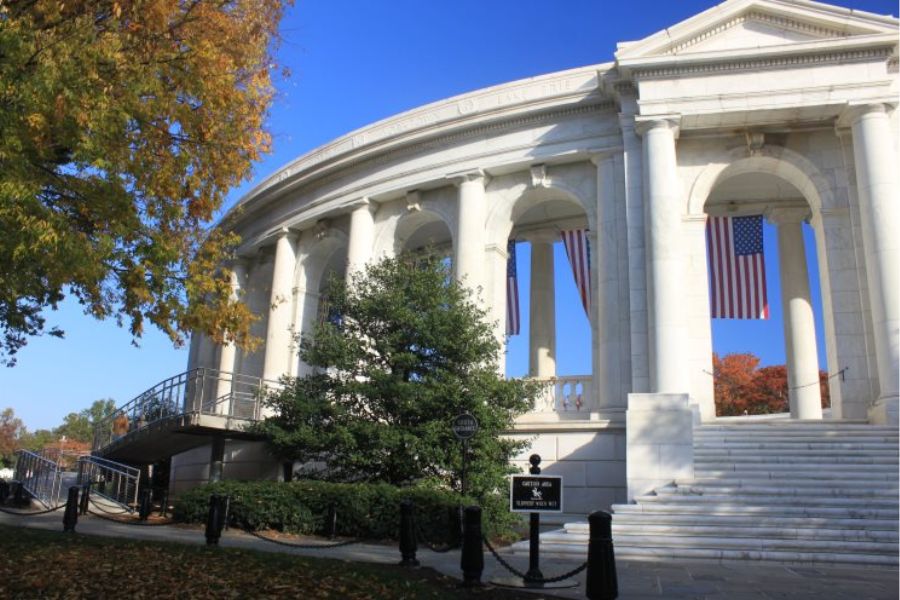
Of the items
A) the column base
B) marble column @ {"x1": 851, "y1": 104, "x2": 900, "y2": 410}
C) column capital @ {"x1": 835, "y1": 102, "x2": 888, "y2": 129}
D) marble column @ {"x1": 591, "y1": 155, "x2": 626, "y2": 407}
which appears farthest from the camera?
marble column @ {"x1": 591, "y1": 155, "x2": 626, "y2": 407}

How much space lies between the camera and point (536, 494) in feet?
36.3

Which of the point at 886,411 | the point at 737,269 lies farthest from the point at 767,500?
the point at 737,269


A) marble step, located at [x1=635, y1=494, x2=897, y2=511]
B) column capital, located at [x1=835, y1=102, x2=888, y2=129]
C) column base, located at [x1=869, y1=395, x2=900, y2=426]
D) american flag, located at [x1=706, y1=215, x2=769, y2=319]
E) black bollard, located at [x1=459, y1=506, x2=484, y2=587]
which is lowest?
black bollard, located at [x1=459, y1=506, x2=484, y2=587]

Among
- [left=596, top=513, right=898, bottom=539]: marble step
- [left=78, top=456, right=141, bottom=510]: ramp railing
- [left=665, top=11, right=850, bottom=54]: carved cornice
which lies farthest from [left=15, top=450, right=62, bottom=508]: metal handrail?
[left=665, top=11, right=850, bottom=54]: carved cornice

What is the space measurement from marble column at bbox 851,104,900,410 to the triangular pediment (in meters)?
2.77

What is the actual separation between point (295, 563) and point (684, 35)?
20.4 meters

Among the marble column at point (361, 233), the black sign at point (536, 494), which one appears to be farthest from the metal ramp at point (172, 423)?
the black sign at point (536, 494)

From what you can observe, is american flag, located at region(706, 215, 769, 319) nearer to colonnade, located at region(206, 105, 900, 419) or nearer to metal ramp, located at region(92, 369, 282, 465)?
colonnade, located at region(206, 105, 900, 419)

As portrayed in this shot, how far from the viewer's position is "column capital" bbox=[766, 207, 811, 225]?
2981 cm

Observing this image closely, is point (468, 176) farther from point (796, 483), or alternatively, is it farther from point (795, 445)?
point (796, 483)

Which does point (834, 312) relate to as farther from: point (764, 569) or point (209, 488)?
point (209, 488)

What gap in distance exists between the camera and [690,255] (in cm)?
2430

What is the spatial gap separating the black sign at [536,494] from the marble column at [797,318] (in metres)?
19.8

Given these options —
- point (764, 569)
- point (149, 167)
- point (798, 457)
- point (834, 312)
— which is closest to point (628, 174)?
point (834, 312)
